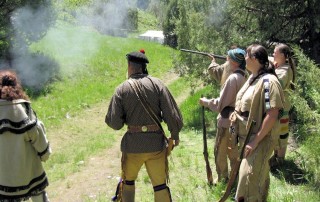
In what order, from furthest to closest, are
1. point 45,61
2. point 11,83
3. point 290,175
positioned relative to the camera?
point 45,61 → point 290,175 → point 11,83

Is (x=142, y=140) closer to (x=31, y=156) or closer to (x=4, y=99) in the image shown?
(x=31, y=156)

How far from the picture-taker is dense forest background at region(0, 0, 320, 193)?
4.45m

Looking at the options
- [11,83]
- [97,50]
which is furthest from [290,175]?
[97,50]

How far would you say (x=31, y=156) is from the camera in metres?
4.26

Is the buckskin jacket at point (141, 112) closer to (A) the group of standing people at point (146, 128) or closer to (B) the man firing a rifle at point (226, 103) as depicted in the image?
(A) the group of standing people at point (146, 128)

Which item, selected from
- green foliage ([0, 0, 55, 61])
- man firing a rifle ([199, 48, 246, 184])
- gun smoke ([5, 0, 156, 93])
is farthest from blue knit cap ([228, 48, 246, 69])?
gun smoke ([5, 0, 156, 93])

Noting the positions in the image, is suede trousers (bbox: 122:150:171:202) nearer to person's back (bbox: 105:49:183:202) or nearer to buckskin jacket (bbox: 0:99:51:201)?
person's back (bbox: 105:49:183:202)

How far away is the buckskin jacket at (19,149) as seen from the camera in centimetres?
404

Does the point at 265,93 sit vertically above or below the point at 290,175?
above

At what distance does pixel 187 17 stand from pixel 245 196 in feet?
28.5

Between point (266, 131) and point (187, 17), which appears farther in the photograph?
point (187, 17)

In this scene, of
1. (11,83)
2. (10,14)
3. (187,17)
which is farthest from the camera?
(10,14)

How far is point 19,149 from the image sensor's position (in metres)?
4.13

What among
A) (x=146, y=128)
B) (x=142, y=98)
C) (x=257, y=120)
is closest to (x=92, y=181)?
(x=146, y=128)
